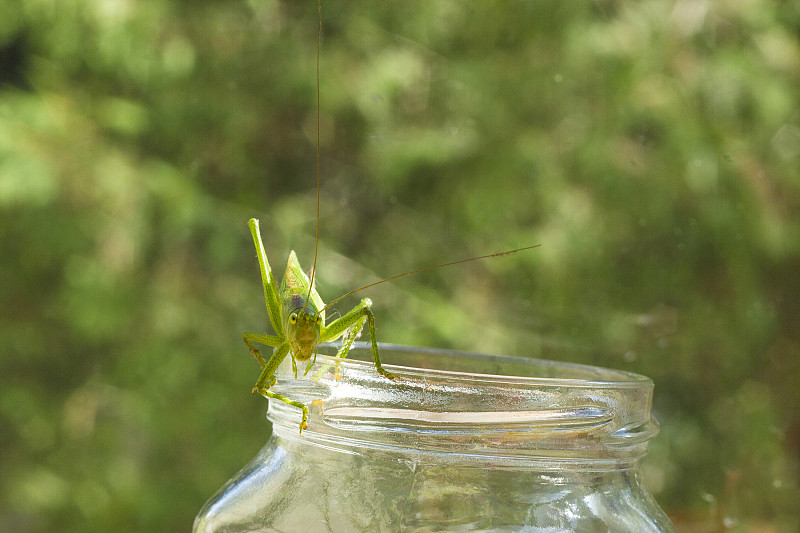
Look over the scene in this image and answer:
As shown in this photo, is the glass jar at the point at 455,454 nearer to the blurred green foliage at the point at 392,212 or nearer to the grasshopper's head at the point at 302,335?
the grasshopper's head at the point at 302,335

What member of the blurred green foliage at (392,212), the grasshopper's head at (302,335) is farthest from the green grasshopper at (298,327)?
the blurred green foliage at (392,212)

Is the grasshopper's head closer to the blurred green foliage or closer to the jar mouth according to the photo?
the jar mouth

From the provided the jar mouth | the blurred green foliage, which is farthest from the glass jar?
the blurred green foliage

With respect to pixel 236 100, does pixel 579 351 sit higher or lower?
lower

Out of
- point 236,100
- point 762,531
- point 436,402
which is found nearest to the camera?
point 436,402

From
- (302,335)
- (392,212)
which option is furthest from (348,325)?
(392,212)

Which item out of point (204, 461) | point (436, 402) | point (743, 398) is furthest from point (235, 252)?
point (436, 402)

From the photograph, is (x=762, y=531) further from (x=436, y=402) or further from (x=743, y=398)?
(x=436, y=402)
